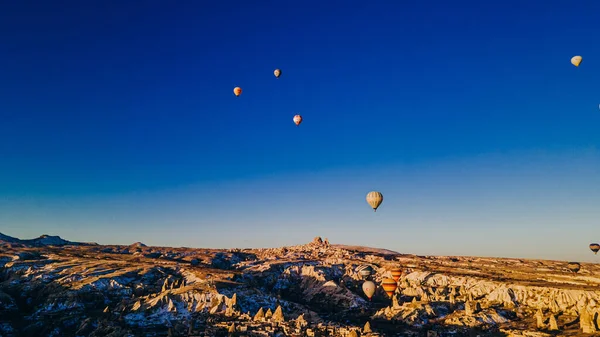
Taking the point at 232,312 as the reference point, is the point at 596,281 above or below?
above

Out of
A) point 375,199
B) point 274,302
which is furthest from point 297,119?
point 274,302

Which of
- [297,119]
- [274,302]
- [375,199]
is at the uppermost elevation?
[297,119]

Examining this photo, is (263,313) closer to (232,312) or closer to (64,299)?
(232,312)

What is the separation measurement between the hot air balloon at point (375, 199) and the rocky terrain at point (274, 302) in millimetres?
31585

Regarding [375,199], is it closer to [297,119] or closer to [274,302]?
[297,119]

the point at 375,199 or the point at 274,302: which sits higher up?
the point at 375,199

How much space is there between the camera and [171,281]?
143 m

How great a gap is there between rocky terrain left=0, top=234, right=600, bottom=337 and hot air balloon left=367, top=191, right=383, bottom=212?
31.6 meters

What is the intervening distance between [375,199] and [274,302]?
52120 millimetres

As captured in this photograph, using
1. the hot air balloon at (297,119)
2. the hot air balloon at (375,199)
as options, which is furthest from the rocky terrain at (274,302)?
the hot air balloon at (297,119)

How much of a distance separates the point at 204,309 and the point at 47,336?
3977 centimetres

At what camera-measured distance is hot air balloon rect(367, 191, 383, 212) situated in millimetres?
101125

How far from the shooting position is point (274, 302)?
12938cm

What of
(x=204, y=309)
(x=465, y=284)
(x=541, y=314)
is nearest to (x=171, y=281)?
(x=204, y=309)
